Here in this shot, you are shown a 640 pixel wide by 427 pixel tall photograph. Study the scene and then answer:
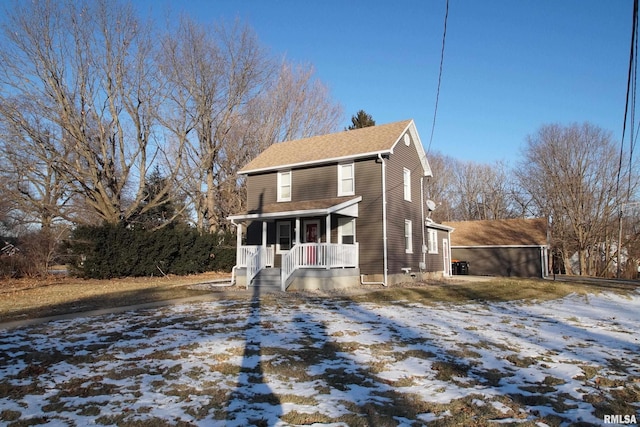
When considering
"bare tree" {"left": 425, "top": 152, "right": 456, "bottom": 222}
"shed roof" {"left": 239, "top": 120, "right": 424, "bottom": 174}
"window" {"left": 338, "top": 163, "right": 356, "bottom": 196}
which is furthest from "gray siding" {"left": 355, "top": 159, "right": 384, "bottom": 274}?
"bare tree" {"left": 425, "top": 152, "right": 456, "bottom": 222}

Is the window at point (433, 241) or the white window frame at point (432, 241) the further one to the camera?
the window at point (433, 241)

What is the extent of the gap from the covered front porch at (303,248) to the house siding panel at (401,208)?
5.13 ft

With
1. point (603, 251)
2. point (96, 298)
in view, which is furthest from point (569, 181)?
point (96, 298)

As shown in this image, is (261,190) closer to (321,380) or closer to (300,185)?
(300,185)

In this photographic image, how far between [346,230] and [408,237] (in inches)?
137

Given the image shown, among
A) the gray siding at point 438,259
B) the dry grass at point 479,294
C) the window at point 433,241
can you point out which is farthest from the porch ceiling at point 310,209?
the window at point 433,241

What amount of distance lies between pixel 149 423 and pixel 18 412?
1341mm

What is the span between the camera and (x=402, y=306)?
11336mm

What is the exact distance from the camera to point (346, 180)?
1892 centimetres

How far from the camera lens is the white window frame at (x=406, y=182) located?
20.2 metres

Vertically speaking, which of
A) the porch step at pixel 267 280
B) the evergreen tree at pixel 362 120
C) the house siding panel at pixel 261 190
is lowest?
the porch step at pixel 267 280

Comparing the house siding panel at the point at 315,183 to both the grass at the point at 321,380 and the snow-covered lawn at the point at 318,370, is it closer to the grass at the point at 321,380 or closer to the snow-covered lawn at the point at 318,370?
the snow-covered lawn at the point at 318,370

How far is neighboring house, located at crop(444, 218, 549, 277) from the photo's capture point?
98.5ft

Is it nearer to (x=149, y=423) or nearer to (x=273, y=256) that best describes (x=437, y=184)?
(x=273, y=256)
